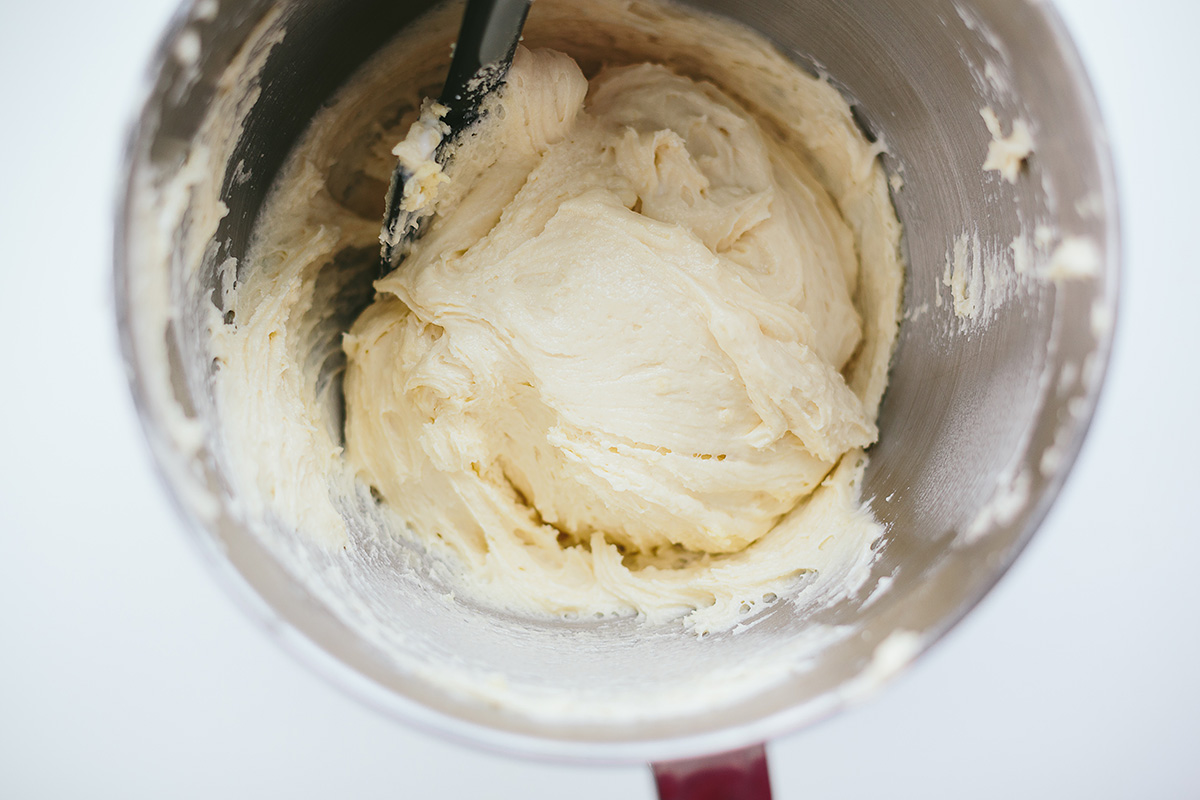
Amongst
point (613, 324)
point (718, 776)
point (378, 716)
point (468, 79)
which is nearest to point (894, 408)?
point (613, 324)

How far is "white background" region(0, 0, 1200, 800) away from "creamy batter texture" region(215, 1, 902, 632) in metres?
0.47

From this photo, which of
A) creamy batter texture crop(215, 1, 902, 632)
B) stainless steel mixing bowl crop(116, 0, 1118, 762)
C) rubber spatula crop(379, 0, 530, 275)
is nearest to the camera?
stainless steel mixing bowl crop(116, 0, 1118, 762)

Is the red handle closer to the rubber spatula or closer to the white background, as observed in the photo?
the white background

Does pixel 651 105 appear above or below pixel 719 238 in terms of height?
above

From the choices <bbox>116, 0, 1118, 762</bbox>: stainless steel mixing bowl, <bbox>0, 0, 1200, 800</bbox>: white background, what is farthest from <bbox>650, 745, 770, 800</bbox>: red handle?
<bbox>0, 0, 1200, 800</bbox>: white background

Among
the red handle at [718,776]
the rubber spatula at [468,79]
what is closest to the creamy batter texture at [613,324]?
the rubber spatula at [468,79]

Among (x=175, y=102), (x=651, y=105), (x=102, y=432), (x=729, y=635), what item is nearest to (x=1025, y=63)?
(x=651, y=105)

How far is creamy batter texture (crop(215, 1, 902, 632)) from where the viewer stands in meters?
1.38

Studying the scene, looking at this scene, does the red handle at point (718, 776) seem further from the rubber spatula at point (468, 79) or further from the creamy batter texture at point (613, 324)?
the rubber spatula at point (468, 79)

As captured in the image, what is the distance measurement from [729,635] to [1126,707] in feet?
3.49

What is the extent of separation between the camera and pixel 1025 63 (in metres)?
0.96

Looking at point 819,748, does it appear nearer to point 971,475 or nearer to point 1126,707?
point 1126,707

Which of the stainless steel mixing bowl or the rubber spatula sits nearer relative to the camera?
the stainless steel mixing bowl

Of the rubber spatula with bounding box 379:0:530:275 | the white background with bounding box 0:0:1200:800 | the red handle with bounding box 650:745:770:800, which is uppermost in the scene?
A: the rubber spatula with bounding box 379:0:530:275
